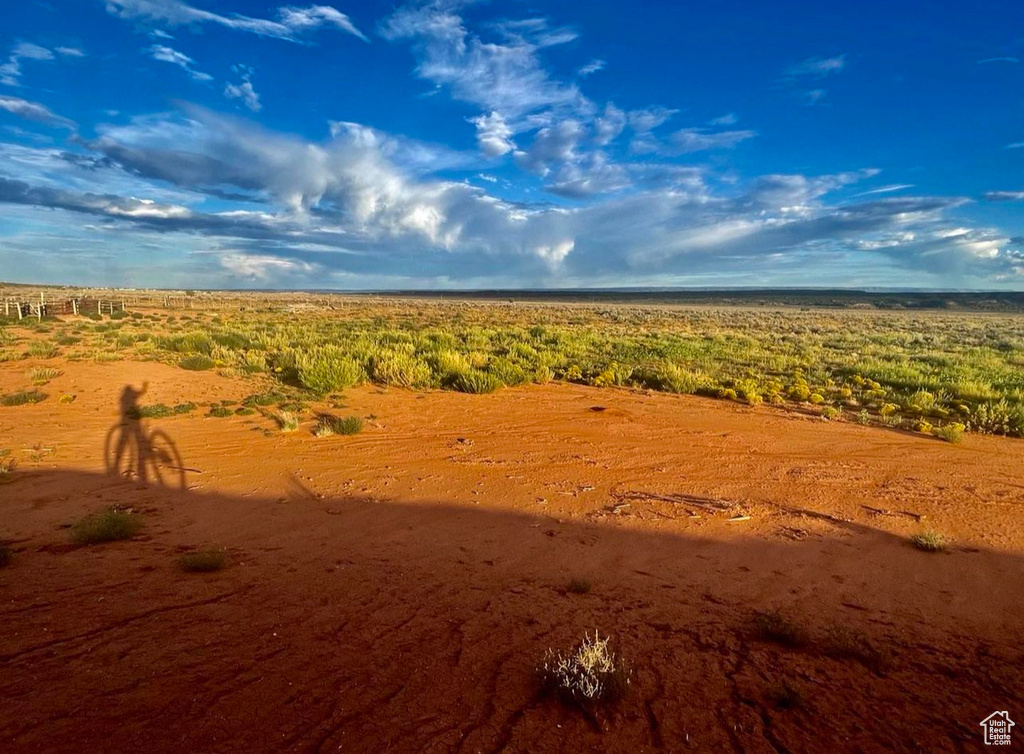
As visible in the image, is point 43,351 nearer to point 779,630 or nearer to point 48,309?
point 779,630

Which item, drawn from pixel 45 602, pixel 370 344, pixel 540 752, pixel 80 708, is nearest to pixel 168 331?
pixel 370 344

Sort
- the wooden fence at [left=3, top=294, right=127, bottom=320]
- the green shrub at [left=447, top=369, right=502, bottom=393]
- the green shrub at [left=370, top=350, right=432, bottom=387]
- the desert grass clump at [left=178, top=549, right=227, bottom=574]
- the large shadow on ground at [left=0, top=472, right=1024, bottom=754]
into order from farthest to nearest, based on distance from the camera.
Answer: the wooden fence at [left=3, top=294, right=127, bottom=320]
the green shrub at [left=370, top=350, right=432, bottom=387]
the green shrub at [left=447, top=369, right=502, bottom=393]
the desert grass clump at [left=178, top=549, right=227, bottom=574]
the large shadow on ground at [left=0, top=472, right=1024, bottom=754]

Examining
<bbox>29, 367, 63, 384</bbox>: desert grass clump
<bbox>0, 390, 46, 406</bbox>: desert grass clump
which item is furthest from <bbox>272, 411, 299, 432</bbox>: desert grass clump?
<bbox>29, 367, 63, 384</bbox>: desert grass clump

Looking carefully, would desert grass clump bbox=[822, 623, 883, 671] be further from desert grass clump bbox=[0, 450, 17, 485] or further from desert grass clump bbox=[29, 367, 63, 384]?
desert grass clump bbox=[29, 367, 63, 384]

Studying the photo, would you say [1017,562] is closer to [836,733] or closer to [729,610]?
[729,610]

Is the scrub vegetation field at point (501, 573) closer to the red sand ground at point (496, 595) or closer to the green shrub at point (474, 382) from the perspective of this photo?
the red sand ground at point (496, 595)
